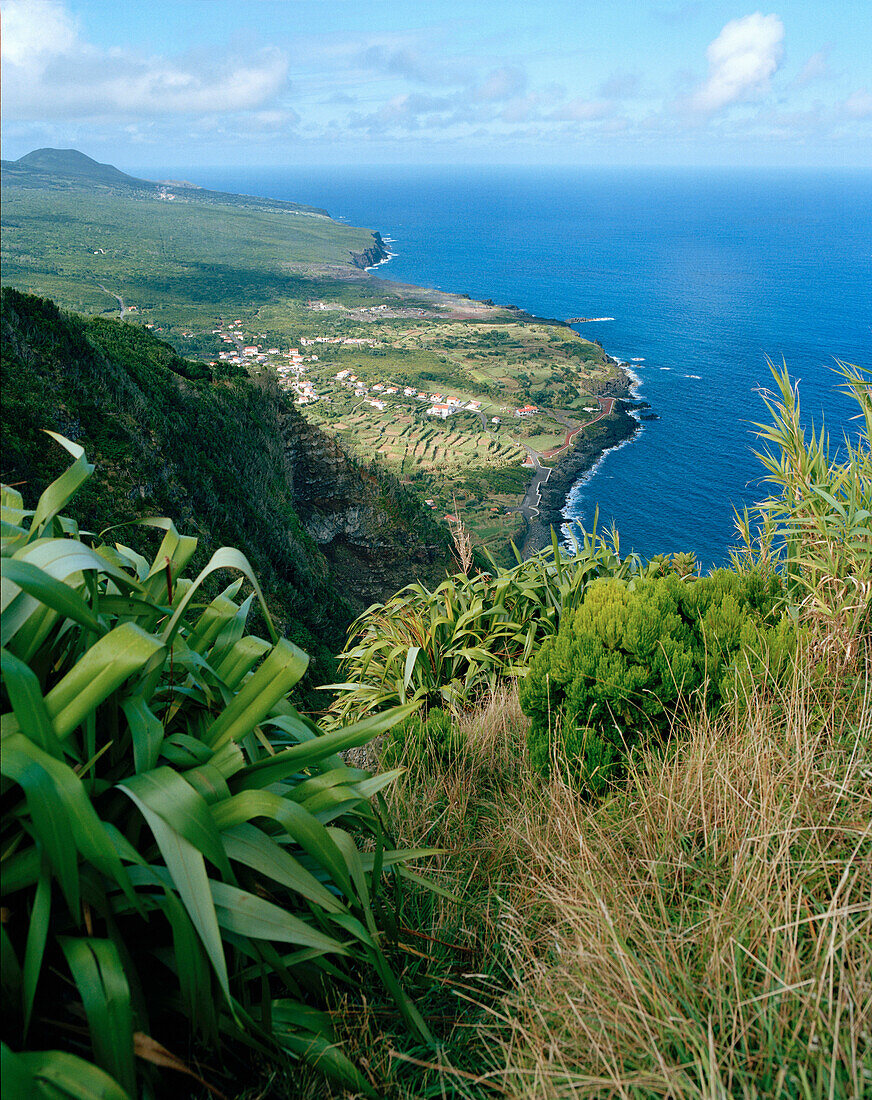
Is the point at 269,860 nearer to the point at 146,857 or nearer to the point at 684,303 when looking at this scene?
the point at 146,857

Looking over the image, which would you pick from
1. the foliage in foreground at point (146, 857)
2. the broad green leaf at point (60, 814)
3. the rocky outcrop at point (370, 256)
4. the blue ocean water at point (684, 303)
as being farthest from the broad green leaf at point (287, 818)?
the rocky outcrop at point (370, 256)

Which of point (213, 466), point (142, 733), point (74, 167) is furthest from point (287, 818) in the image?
point (74, 167)

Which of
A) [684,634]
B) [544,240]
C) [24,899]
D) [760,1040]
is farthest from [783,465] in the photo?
[544,240]

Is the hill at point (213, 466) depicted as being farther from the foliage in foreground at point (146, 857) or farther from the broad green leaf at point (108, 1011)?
the broad green leaf at point (108, 1011)

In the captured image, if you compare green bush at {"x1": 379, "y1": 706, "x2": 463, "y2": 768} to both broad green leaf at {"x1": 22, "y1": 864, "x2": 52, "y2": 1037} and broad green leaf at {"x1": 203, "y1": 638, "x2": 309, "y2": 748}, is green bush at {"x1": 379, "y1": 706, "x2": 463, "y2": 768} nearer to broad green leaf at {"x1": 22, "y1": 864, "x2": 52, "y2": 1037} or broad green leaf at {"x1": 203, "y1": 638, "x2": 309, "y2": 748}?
broad green leaf at {"x1": 203, "y1": 638, "x2": 309, "y2": 748}

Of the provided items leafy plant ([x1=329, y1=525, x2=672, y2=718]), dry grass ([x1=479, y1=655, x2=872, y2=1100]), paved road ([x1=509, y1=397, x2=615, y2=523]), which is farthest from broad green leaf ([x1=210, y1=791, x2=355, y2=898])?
paved road ([x1=509, y1=397, x2=615, y2=523])

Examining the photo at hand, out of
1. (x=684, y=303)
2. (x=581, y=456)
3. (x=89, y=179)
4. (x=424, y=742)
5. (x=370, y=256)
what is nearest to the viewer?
(x=424, y=742)
